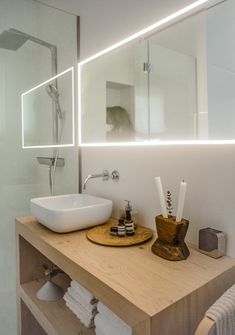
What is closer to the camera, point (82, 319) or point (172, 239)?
point (172, 239)

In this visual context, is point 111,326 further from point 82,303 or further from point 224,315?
point 224,315

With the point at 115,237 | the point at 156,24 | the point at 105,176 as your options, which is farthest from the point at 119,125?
the point at 115,237

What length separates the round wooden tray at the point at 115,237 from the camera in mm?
1016

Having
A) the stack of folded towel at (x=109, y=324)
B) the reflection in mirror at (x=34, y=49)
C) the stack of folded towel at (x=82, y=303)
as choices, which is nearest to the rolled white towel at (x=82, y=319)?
the stack of folded towel at (x=82, y=303)

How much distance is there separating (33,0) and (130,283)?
1.85m

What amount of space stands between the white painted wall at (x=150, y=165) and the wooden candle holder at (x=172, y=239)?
0.51 feet

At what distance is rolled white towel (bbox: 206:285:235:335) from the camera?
568 millimetres

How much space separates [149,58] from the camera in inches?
48.4

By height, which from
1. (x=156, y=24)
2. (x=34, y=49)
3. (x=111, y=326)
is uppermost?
(x=34, y=49)

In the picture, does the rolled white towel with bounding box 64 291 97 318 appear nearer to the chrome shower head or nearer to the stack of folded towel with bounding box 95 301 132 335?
the stack of folded towel with bounding box 95 301 132 335

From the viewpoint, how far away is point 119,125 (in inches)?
55.1

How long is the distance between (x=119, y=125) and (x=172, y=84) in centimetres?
38

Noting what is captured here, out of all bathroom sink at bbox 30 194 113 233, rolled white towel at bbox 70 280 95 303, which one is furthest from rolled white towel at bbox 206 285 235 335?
bathroom sink at bbox 30 194 113 233

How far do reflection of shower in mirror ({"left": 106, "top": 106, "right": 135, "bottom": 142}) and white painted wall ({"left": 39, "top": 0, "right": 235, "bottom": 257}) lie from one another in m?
0.06
